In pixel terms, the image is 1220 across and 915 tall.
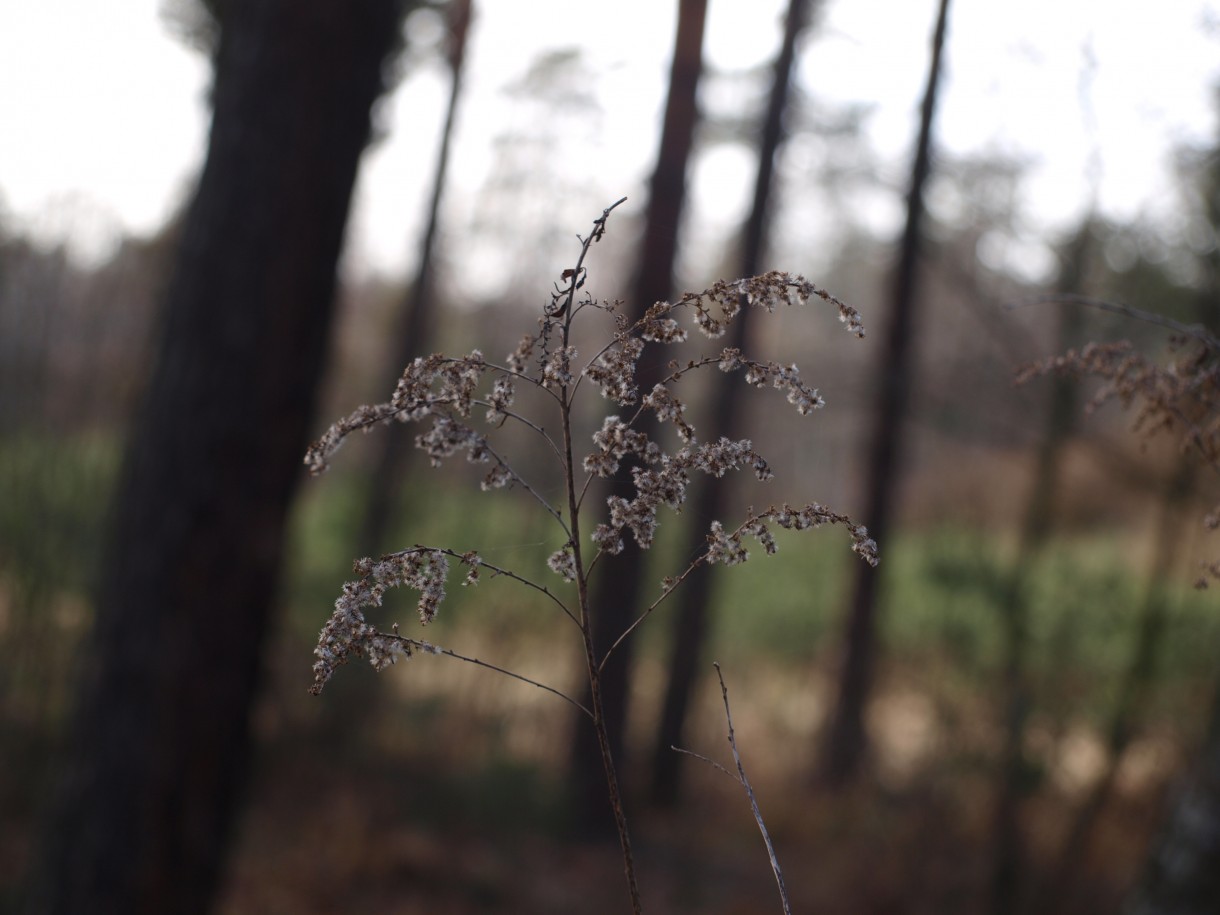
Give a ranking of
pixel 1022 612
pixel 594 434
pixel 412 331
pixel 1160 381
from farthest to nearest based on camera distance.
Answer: pixel 412 331 < pixel 1022 612 < pixel 1160 381 < pixel 594 434

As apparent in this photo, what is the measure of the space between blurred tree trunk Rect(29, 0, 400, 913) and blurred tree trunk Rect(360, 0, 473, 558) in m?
4.76

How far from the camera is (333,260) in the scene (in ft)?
11.9

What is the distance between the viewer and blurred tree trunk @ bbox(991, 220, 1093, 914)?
570cm

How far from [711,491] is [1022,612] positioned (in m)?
3.11

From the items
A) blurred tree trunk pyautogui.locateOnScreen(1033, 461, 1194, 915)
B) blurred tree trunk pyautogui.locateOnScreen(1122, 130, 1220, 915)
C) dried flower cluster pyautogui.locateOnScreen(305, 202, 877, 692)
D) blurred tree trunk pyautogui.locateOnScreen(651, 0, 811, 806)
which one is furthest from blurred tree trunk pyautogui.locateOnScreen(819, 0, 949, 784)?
dried flower cluster pyautogui.locateOnScreen(305, 202, 877, 692)

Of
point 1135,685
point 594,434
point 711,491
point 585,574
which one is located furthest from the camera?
point 711,491

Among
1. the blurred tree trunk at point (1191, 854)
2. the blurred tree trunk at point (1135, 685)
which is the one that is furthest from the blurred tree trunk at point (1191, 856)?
the blurred tree trunk at point (1135, 685)

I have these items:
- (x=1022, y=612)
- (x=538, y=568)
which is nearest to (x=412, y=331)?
(x=538, y=568)

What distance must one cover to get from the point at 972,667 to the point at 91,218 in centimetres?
682

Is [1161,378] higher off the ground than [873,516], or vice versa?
[873,516]

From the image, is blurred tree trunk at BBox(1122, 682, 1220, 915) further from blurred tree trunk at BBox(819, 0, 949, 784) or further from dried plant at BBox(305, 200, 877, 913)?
blurred tree trunk at BBox(819, 0, 949, 784)

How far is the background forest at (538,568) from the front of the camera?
3.46 meters

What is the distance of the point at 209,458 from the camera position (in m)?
3.44

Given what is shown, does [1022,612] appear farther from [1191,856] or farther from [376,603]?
[376,603]
